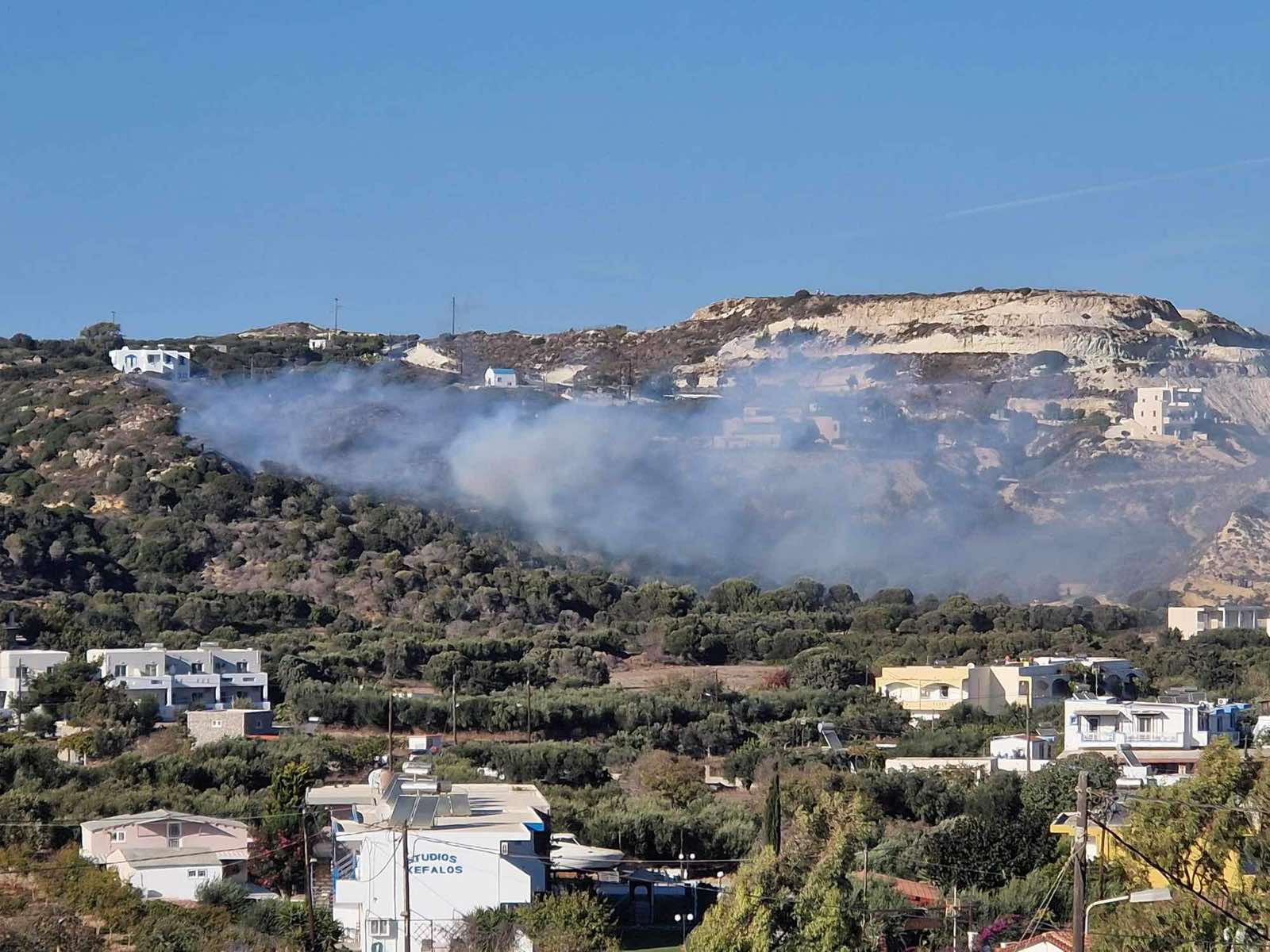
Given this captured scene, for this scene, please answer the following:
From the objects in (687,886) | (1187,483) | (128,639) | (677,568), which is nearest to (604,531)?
(677,568)

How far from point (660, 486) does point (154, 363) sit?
25.5 meters

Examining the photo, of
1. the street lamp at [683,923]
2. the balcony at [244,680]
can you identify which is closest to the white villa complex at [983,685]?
the balcony at [244,680]

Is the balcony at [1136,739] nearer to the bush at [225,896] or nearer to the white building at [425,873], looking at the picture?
the white building at [425,873]

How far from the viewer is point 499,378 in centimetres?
10806

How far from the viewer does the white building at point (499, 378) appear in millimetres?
105750

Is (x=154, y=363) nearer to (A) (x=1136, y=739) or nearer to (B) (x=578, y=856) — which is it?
(A) (x=1136, y=739)

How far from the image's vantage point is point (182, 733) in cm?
4291

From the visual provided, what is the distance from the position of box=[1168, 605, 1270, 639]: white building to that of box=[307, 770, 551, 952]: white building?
40071mm

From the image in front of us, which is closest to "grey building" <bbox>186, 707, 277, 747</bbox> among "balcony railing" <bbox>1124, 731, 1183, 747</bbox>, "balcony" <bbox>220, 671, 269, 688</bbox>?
"balcony" <bbox>220, 671, 269, 688</bbox>

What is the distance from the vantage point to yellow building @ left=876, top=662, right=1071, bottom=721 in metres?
50.6

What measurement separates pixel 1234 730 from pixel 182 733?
757 inches

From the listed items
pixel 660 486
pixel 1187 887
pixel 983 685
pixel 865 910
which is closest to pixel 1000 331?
pixel 660 486

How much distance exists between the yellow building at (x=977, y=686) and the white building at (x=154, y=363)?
53803mm

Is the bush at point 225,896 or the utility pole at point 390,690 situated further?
the utility pole at point 390,690
